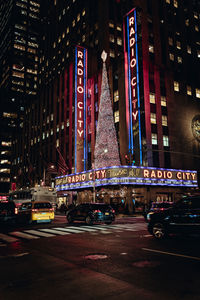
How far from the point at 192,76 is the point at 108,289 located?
4999 centimetres

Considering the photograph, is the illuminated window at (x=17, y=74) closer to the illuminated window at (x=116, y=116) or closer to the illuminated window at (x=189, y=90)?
the illuminated window at (x=116, y=116)

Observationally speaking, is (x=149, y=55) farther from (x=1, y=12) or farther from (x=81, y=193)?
(x=1, y=12)

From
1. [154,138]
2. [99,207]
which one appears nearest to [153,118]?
[154,138]

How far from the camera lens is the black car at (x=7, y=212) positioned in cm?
1759

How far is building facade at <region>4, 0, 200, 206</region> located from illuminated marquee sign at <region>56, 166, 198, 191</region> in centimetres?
213

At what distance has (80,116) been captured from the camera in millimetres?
43625

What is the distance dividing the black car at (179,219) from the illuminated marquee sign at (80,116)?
3163cm

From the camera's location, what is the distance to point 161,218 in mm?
11086

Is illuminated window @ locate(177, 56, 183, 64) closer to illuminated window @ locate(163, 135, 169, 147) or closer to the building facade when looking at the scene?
the building facade

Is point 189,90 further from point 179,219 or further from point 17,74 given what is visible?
point 17,74

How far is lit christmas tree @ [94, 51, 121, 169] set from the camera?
35.9 meters

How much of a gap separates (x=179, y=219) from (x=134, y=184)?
76.2ft

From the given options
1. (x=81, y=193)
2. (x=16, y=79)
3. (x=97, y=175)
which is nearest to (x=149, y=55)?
(x=97, y=175)

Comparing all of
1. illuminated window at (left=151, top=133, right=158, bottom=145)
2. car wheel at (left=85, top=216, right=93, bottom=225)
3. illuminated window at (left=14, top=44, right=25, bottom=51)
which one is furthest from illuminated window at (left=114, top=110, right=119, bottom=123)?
illuminated window at (left=14, top=44, right=25, bottom=51)
